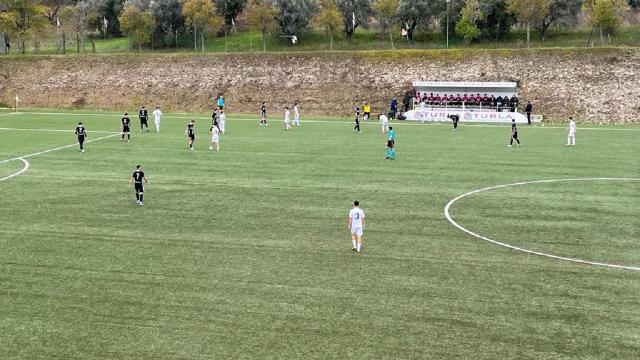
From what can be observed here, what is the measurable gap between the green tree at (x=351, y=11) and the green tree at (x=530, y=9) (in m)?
20.0

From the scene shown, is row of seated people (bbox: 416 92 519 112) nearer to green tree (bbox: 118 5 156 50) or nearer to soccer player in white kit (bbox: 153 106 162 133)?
soccer player in white kit (bbox: 153 106 162 133)

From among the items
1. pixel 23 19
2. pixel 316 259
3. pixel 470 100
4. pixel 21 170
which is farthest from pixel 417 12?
pixel 316 259

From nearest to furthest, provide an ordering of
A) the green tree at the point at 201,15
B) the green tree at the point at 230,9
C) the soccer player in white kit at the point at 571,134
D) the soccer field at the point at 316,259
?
the soccer field at the point at 316,259 → the soccer player in white kit at the point at 571,134 → the green tree at the point at 201,15 → the green tree at the point at 230,9

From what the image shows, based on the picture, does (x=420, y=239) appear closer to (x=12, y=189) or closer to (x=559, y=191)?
(x=559, y=191)

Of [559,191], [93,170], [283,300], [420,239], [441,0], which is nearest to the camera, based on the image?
[283,300]

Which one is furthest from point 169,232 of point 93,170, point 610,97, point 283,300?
point 610,97

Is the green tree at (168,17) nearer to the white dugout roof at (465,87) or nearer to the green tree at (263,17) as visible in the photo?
the green tree at (263,17)

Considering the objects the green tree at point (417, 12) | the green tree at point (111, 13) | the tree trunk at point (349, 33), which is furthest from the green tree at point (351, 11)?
the green tree at point (111, 13)

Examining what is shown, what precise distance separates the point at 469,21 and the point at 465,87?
19404mm

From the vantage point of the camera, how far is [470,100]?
2406 inches

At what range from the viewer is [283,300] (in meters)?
16.0

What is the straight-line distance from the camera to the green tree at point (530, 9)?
7331 cm

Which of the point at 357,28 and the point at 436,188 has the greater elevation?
the point at 357,28

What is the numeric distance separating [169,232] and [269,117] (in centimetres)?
4293
